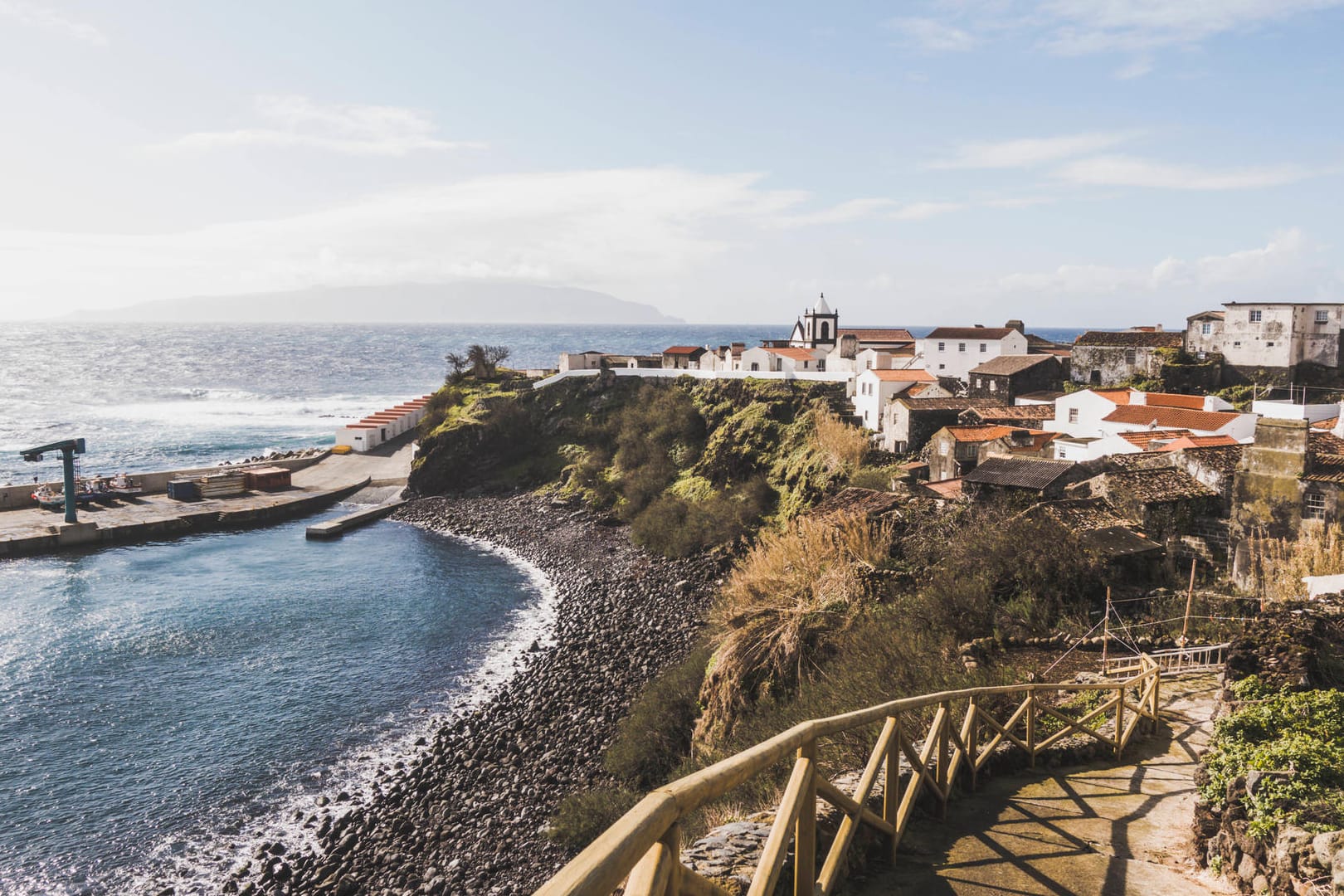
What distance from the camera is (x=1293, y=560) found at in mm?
19094

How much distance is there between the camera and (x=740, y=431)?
5225 centimetres

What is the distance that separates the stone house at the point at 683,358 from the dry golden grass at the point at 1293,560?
47.1 meters

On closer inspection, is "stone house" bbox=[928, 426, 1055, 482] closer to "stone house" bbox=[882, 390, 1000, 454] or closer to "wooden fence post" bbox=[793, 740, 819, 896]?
"stone house" bbox=[882, 390, 1000, 454]

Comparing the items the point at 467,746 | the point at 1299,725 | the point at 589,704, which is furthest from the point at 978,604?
the point at 467,746

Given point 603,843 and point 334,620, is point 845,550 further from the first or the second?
point 334,620

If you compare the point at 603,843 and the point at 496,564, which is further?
the point at 496,564

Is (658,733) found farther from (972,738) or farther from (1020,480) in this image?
(1020,480)

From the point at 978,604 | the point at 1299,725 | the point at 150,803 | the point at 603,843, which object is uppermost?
the point at 603,843

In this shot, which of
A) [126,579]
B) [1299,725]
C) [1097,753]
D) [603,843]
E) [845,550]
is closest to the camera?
[603,843]

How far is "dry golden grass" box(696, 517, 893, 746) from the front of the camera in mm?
19250

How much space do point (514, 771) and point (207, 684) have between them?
43.1ft

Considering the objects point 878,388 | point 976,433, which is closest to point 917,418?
point 878,388

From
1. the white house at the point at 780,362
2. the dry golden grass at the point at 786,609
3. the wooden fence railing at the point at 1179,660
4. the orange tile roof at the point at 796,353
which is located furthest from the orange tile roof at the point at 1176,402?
the wooden fence railing at the point at 1179,660

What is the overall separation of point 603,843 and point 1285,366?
207 ft
